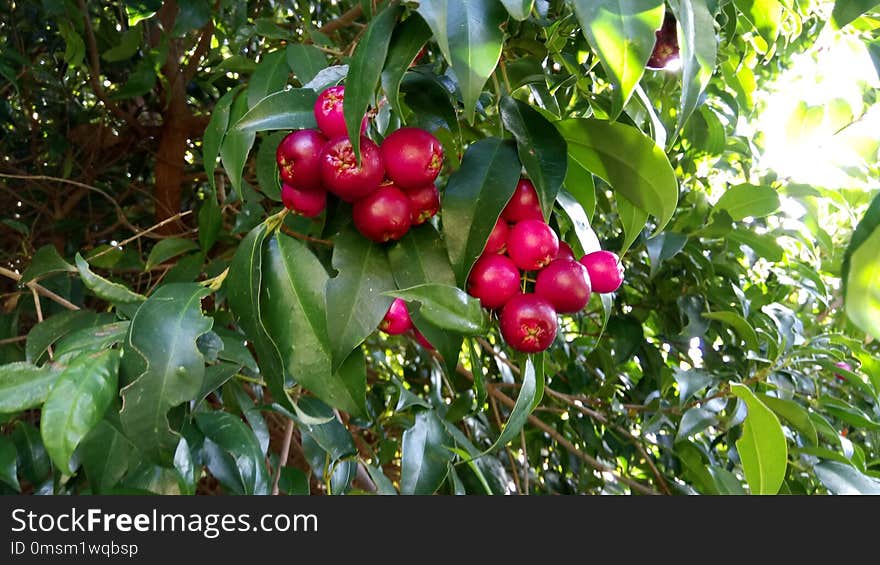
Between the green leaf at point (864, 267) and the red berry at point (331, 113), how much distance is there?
0.39 meters

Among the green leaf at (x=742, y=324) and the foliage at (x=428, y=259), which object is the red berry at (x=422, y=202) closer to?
the foliage at (x=428, y=259)

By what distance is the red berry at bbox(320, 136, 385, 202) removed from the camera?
1.87 feet

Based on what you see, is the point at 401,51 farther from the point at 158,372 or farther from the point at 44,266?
the point at 44,266

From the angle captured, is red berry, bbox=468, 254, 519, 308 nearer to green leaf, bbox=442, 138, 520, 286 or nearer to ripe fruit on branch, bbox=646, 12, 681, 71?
green leaf, bbox=442, 138, 520, 286

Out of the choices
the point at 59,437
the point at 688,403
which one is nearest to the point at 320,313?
the point at 59,437

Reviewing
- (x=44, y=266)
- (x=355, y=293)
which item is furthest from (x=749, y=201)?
(x=44, y=266)

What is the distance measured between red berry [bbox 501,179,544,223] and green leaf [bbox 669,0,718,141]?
0.45 feet

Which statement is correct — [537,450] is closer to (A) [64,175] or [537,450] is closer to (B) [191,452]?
(B) [191,452]

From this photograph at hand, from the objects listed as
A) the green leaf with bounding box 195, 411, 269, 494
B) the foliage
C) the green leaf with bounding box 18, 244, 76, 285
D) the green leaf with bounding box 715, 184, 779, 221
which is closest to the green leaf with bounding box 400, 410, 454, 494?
the foliage

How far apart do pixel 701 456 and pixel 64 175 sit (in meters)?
1.58

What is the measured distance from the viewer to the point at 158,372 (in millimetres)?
558

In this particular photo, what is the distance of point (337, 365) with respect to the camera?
1.88ft

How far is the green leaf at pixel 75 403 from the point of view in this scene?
1.74 ft

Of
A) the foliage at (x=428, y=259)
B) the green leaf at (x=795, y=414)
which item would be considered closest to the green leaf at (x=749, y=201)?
the foliage at (x=428, y=259)
